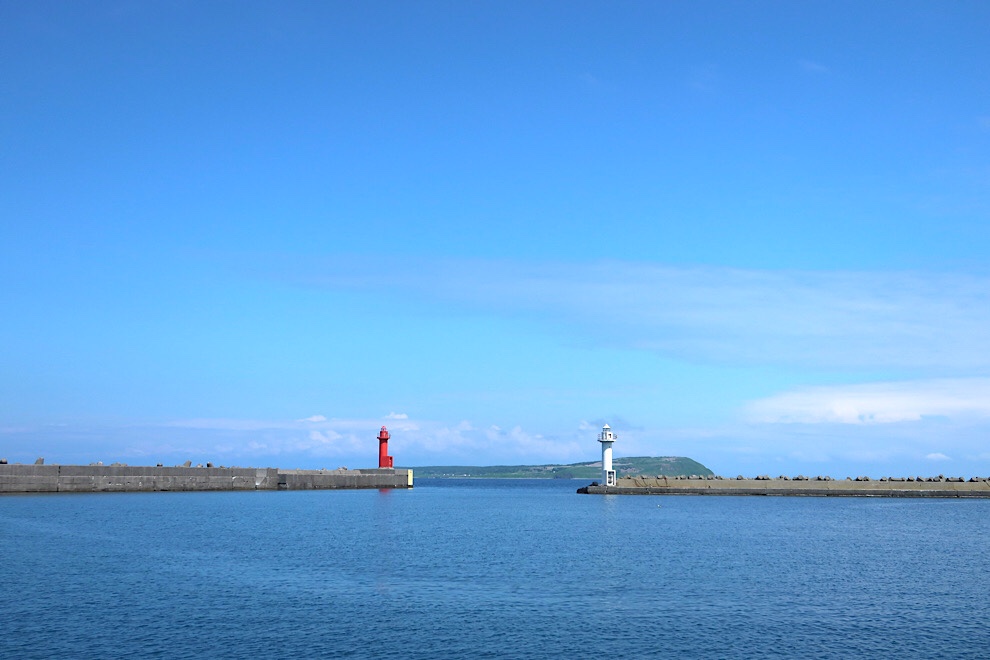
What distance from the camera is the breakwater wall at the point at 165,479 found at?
83.1 metres

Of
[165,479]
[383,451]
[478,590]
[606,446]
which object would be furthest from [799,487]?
[478,590]

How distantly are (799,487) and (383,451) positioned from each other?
194 feet

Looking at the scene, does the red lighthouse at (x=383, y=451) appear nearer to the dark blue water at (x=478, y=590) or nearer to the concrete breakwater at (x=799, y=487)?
the concrete breakwater at (x=799, y=487)

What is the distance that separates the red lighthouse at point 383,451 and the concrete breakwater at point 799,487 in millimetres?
30726

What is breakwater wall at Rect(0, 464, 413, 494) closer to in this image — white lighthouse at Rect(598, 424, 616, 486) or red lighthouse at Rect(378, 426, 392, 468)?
red lighthouse at Rect(378, 426, 392, 468)

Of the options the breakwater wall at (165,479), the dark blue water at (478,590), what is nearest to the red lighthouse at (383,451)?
the breakwater wall at (165,479)

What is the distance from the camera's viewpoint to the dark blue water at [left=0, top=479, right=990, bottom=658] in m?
25.0

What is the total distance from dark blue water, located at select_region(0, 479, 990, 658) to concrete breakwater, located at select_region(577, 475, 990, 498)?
4557cm

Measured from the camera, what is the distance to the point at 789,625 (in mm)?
27703

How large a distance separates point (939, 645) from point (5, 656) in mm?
26704

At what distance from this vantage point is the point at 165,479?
9525cm

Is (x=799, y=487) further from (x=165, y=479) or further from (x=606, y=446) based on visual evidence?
(x=165, y=479)

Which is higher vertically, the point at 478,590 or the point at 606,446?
the point at 606,446

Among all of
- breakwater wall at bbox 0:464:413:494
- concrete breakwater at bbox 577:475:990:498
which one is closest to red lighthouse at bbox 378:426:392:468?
breakwater wall at bbox 0:464:413:494
